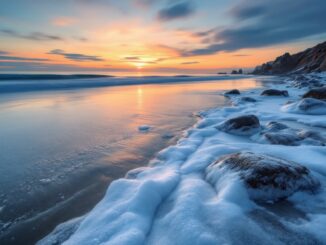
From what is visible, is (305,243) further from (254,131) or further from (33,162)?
(33,162)

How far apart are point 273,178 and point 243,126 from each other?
7.54ft

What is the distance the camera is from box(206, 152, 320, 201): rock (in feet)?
6.66

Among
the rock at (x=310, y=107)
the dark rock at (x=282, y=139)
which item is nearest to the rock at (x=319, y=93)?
the rock at (x=310, y=107)

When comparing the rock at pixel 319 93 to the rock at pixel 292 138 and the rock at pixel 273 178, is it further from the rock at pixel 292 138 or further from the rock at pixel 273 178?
the rock at pixel 273 178

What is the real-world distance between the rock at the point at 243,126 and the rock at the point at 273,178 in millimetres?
1956

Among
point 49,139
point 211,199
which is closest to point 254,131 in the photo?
point 211,199

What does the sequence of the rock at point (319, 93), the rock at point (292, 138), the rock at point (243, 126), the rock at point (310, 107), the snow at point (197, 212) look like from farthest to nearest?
1. the rock at point (319, 93)
2. the rock at point (310, 107)
3. the rock at point (243, 126)
4. the rock at point (292, 138)
5. the snow at point (197, 212)

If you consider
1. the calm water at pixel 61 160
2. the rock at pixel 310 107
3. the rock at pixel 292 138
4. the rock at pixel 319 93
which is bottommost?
the calm water at pixel 61 160

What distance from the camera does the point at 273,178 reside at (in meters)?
2.05

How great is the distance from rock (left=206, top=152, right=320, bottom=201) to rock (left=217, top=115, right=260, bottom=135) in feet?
6.42

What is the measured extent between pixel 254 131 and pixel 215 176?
2.18 m

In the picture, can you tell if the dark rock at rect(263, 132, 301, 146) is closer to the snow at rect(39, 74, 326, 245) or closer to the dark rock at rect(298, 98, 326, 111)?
the snow at rect(39, 74, 326, 245)

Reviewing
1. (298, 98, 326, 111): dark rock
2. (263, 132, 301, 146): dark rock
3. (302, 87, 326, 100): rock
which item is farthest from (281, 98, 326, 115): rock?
(263, 132, 301, 146): dark rock

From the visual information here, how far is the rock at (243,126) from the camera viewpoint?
4.19 metres
